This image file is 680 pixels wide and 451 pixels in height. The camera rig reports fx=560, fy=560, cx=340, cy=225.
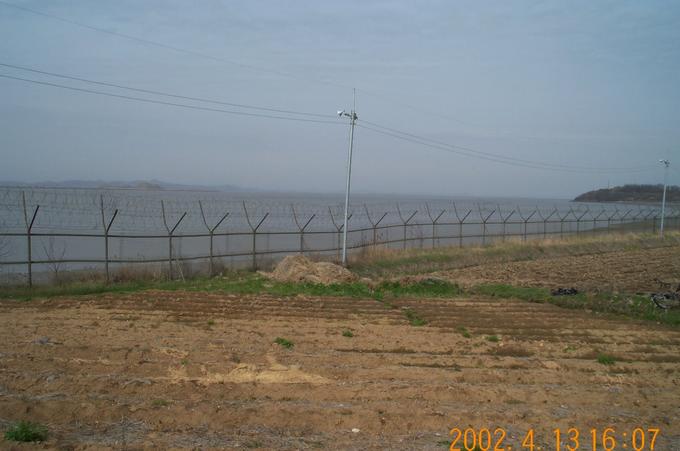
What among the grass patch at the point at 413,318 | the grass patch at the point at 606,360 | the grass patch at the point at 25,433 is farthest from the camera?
the grass patch at the point at 413,318

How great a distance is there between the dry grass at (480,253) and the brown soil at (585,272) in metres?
1.08

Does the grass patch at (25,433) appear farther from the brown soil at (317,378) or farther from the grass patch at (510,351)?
the grass patch at (510,351)

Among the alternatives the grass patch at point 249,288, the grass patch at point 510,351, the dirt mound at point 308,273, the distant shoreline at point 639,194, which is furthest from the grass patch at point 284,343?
the distant shoreline at point 639,194

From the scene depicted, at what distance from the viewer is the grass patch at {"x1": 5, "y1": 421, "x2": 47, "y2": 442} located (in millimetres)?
5609

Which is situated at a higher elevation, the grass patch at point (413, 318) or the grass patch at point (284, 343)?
the grass patch at point (284, 343)

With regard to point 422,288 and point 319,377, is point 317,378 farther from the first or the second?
point 422,288

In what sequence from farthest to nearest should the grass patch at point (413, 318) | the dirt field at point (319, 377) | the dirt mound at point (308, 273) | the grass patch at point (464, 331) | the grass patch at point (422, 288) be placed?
the dirt mound at point (308, 273)
the grass patch at point (422, 288)
the grass patch at point (413, 318)
the grass patch at point (464, 331)
the dirt field at point (319, 377)

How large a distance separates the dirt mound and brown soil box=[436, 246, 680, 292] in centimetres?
429

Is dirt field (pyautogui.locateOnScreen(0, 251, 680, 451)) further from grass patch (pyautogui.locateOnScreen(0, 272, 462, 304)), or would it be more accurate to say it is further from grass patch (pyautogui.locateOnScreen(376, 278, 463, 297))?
grass patch (pyautogui.locateOnScreen(376, 278, 463, 297))

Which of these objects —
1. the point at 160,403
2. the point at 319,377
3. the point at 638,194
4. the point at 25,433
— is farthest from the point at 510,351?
the point at 638,194

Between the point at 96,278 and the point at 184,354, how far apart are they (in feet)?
32.5

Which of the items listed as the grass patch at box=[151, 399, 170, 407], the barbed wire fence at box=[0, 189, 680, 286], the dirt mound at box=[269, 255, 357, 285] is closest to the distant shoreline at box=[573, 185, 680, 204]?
the barbed wire fence at box=[0, 189, 680, 286]

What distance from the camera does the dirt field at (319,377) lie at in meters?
6.35

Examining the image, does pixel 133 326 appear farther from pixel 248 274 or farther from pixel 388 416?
pixel 248 274
